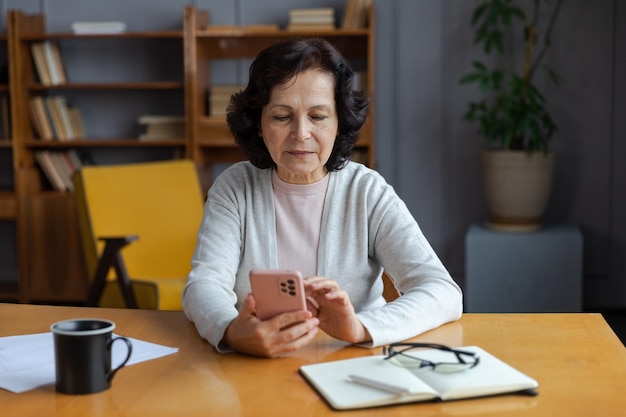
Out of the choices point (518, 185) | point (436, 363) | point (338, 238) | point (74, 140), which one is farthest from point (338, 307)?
point (74, 140)

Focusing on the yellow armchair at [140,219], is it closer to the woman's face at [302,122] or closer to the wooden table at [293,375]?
the woman's face at [302,122]

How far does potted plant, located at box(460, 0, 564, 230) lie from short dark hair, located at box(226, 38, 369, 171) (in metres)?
2.38

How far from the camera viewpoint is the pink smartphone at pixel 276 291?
143 cm

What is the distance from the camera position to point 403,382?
128 centimetres

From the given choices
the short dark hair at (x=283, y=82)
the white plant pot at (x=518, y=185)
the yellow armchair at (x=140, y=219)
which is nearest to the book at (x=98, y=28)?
the yellow armchair at (x=140, y=219)

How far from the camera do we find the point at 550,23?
4629mm

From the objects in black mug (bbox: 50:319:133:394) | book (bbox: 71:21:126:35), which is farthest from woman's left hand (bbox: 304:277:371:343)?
book (bbox: 71:21:126:35)

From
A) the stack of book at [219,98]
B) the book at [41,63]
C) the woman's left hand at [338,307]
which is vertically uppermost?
the book at [41,63]

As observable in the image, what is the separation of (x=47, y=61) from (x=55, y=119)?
12.5 inches

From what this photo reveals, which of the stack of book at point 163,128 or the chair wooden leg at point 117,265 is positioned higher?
the stack of book at point 163,128

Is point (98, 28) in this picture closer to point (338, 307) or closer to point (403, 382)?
point (338, 307)

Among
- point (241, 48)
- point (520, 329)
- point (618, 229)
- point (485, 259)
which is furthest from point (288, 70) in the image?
point (618, 229)

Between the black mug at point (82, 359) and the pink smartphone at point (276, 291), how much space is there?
260 millimetres

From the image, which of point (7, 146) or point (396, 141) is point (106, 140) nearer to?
point (7, 146)
